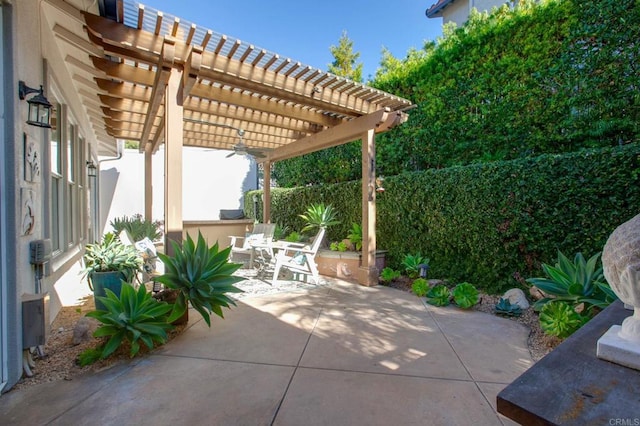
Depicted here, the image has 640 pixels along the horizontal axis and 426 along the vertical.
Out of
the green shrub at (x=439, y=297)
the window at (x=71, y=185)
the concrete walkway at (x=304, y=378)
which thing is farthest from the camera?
the window at (x=71, y=185)

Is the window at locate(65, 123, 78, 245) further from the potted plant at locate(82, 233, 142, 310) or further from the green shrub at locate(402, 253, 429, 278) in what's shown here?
the green shrub at locate(402, 253, 429, 278)

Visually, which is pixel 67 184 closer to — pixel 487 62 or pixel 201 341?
pixel 201 341

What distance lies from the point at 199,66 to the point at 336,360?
298 centimetres

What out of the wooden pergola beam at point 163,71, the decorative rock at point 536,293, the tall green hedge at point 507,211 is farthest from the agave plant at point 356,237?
the wooden pergola beam at point 163,71

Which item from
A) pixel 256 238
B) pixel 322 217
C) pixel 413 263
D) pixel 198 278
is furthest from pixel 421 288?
pixel 256 238

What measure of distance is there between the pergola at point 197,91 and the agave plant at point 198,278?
0.47 metres

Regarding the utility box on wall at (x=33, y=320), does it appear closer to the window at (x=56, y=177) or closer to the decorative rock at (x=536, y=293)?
the window at (x=56, y=177)

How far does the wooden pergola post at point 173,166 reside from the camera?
330 cm

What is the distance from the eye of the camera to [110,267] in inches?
136

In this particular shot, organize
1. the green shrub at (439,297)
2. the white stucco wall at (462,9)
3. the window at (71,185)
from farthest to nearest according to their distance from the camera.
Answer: the white stucco wall at (462,9)
the window at (71,185)
the green shrub at (439,297)

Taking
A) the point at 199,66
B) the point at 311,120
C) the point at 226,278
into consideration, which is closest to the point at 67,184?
the point at 199,66

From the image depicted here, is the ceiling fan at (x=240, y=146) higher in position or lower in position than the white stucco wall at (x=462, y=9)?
lower

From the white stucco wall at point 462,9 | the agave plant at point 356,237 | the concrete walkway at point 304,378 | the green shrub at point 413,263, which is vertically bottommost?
the concrete walkway at point 304,378

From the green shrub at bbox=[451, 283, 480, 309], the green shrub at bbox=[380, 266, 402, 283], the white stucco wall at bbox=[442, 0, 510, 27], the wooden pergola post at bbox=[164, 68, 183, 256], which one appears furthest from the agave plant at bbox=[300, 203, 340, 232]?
the white stucco wall at bbox=[442, 0, 510, 27]
